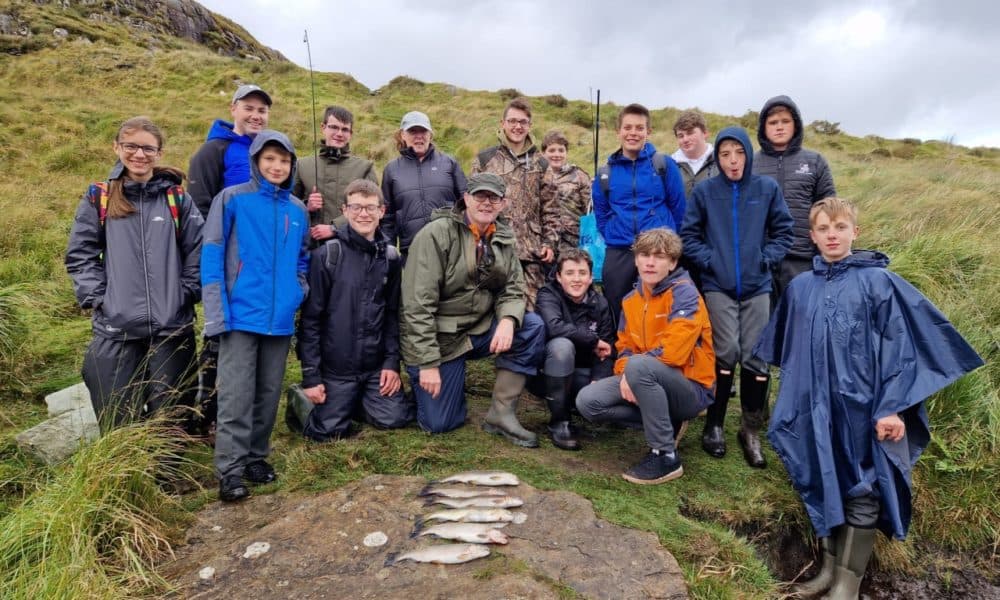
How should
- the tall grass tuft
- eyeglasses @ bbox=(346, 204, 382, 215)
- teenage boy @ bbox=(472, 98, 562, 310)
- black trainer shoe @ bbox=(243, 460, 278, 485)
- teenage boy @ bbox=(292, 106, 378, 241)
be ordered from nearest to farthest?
1. the tall grass tuft
2. black trainer shoe @ bbox=(243, 460, 278, 485)
3. eyeglasses @ bbox=(346, 204, 382, 215)
4. teenage boy @ bbox=(292, 106, 378, 241)
5. teenage boy @ bbox=(472, 98, 562, 310)

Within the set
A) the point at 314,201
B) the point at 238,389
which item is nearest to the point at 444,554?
the point at 238,389

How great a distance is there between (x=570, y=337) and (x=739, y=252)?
5.06ft

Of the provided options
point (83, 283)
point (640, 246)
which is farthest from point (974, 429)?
point (83, 283)

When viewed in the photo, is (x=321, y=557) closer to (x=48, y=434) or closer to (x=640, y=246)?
(x=48, y=434)

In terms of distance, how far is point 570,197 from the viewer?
19.4 feet

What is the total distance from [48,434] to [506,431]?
3.51 meters

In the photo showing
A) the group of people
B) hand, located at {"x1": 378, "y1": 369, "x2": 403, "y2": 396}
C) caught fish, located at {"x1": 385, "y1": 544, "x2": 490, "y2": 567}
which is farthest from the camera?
hand, located at {"x1": 378, "y1": 369, "x2": 403, "y2": 396}

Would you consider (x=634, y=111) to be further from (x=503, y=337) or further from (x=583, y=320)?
(x=503, y=337)

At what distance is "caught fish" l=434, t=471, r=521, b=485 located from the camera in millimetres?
4055

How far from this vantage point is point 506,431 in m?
4.94

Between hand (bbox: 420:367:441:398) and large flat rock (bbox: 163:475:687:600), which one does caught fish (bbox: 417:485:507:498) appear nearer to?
large flat rock (bbox: 163:475:687:600)

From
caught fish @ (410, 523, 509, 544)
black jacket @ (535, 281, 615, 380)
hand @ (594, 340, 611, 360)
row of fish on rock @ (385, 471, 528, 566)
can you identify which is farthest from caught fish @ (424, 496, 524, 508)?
hand @ (594, 340, 611, 360)

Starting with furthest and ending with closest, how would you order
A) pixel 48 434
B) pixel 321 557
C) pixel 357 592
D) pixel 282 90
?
1. pixel 282 90
2. pixel 48 434
3. pixel 321 557
4. pixel 357 592

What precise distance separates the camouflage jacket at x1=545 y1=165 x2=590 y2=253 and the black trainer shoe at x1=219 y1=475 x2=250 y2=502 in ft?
11.7
